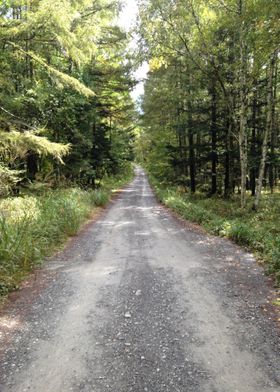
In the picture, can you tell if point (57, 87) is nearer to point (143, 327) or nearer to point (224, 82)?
point (224, 82)

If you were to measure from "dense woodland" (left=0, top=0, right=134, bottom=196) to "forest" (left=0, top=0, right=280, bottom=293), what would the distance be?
5 centimetres

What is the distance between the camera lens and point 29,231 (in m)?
7.01

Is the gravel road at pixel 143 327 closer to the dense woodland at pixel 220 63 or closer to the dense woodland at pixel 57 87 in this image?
the dense woodland at pixel 57 87

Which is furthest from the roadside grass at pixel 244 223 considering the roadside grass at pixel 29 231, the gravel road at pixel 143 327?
the roadside grass at pixel 29 231

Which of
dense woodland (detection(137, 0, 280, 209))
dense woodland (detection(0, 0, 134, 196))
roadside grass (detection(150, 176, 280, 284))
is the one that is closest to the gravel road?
roadside grass (detection(150, 176, 280, 284))

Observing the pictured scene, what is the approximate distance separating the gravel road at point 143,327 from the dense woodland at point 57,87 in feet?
16.5

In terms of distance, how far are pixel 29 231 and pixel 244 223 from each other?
7123 mm

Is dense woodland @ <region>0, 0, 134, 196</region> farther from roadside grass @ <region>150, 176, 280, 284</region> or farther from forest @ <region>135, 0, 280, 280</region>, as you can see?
roadside grass @ <region>150, 176, 280, 284</region>

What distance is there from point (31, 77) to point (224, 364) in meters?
13.9

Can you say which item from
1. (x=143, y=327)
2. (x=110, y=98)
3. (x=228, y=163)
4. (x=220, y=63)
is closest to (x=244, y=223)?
(x=228, y=163)

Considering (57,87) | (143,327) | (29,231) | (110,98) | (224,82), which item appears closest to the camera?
(143,327)

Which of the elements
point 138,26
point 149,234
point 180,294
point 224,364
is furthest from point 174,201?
point 224,364

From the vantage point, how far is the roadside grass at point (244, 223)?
6997 mm

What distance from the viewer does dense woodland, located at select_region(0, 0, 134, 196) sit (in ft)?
26.1
